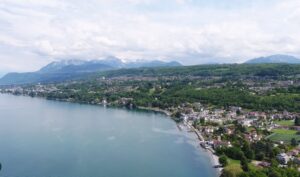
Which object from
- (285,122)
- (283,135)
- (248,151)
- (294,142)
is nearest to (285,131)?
(283,135)

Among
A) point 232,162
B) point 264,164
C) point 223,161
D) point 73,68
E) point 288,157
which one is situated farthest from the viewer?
point 73,68

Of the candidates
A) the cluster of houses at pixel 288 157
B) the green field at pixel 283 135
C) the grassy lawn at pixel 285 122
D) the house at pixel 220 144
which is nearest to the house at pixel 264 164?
the cluster of houses at pixel 288 157

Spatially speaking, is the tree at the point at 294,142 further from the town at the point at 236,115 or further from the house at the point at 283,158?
the house at the point at 283,158

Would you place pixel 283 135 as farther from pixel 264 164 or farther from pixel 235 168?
pixel 235 168

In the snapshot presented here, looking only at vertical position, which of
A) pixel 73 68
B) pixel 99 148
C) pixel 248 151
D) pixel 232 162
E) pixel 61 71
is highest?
pixel 73 68

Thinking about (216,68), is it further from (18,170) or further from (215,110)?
(18,170)

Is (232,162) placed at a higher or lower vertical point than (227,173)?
lower

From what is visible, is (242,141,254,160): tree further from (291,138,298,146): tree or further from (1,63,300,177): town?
(291,138,298,146): tree
